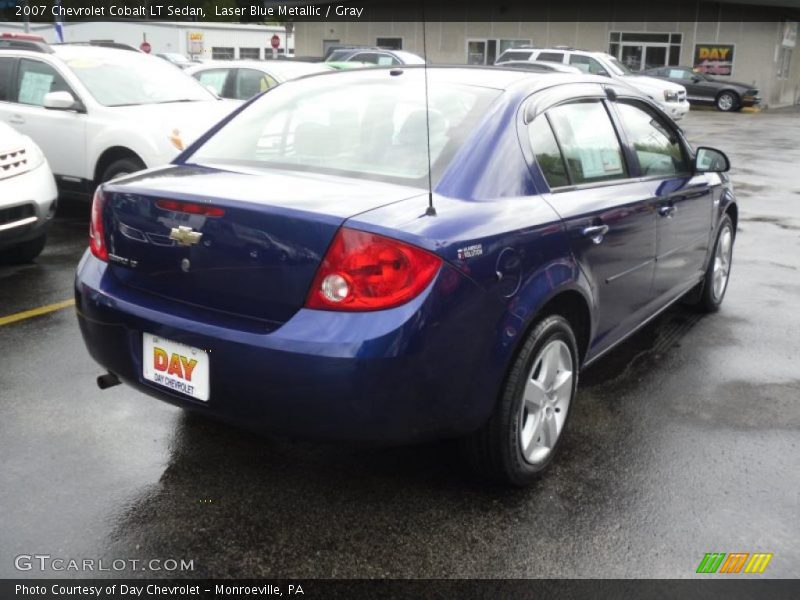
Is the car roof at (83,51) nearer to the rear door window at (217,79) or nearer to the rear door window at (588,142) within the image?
the rear door window at (217,79)

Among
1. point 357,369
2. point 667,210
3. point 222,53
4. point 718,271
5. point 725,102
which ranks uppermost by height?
point 667,210

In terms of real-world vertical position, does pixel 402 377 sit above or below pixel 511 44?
below

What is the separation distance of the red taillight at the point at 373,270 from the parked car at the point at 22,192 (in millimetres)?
3898

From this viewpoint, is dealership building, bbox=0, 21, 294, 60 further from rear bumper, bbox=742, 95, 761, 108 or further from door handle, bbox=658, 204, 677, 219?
door handle, bbox=658, 204, 677, 219

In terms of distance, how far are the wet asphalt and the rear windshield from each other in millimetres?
1110

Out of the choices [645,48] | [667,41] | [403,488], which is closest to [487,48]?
[645,48]

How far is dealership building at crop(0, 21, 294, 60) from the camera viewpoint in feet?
180

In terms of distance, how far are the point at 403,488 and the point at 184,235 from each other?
4.14 ft

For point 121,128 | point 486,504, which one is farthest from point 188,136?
point 486,504

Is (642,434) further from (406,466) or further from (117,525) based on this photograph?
(117,525)

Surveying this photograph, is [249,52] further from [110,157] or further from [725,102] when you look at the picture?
[110,157]

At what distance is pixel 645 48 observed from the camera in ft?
115

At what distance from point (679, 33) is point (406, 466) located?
34.9 m

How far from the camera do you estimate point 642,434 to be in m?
3.79
